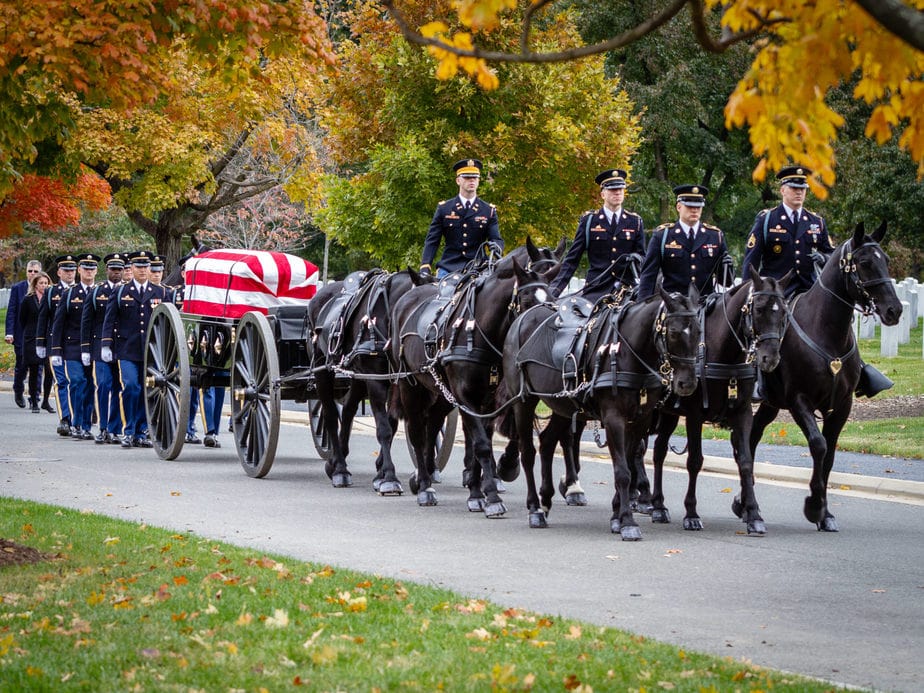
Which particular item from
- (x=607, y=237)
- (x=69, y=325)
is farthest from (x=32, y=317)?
(x=607, y=237)

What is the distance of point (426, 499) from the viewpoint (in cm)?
1277

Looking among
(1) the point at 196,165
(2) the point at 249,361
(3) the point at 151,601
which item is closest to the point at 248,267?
(2) the point at 249,361

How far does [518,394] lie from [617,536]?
4.73 ft

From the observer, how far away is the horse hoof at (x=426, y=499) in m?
12.8

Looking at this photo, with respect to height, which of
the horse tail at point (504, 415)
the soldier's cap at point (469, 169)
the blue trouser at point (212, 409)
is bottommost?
the blue trouser at point (212, 409)

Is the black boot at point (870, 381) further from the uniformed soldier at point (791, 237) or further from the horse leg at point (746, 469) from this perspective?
the horse leg at point (746, 469)

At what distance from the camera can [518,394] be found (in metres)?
11.6

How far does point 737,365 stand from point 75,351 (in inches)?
445

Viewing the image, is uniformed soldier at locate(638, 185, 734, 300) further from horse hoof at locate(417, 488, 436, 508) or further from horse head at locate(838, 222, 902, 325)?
horse hoof at locate(417, 488, 436, 508)

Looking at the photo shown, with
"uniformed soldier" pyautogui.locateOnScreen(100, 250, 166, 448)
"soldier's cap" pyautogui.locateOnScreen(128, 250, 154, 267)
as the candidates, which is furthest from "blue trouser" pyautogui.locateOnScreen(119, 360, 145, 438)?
"soldier's cap" pyautogui.locateOnScreen(128, 250, 154, 267)

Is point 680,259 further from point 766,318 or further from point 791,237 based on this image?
point 766,318

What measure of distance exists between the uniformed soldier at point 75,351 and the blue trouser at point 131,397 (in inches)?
44.8

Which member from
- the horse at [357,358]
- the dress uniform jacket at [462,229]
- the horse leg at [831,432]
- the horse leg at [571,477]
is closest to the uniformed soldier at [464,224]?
the dress uniform jacket at [462,229]

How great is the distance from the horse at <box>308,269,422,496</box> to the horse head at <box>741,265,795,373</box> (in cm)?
398
